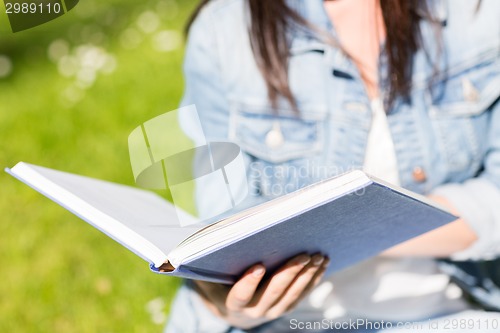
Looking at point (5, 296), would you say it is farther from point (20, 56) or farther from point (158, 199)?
point (20, 56)

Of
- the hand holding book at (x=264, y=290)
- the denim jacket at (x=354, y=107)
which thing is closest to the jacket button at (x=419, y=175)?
the denim jacket at (x=354, y=107)

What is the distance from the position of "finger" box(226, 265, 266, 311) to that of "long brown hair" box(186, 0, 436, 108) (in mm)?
398

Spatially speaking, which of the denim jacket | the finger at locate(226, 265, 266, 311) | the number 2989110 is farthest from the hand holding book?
the number 2989110

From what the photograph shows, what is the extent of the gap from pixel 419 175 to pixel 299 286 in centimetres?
39

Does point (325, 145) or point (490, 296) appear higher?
point (325, 145)

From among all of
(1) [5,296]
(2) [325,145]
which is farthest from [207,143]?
(1) [5,296]

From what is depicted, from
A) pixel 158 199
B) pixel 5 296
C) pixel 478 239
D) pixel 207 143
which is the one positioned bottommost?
pixel 5 296

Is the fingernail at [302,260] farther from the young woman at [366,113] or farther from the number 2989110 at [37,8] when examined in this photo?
the number 2989110 at [37,8]

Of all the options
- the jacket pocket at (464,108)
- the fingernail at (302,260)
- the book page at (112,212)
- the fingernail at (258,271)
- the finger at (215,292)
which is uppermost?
the book page at (112,212)

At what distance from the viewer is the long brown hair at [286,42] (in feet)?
4.61

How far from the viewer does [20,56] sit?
3.40m

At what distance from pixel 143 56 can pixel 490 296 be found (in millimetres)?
2121

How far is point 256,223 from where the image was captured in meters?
0.98

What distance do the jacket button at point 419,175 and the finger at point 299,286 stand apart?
0.33 metres
